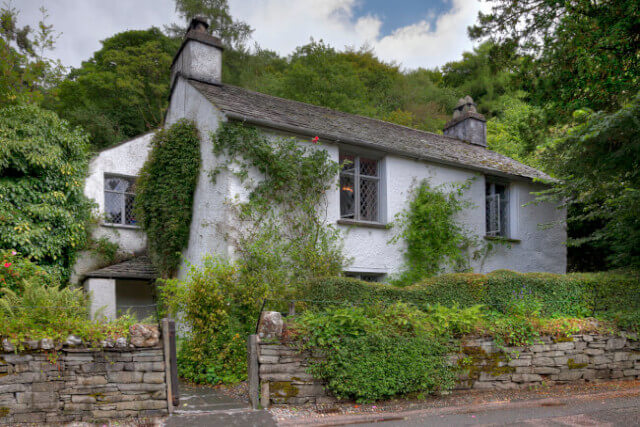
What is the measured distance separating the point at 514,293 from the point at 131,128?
22.7 m

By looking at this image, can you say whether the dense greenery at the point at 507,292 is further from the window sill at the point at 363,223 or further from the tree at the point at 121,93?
the tree at the point at 121,93

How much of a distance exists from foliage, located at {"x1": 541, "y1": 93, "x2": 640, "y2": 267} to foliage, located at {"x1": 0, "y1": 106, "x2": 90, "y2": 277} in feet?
41.8

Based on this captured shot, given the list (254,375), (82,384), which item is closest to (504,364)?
(254,375)

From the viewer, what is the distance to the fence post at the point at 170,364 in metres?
6.61

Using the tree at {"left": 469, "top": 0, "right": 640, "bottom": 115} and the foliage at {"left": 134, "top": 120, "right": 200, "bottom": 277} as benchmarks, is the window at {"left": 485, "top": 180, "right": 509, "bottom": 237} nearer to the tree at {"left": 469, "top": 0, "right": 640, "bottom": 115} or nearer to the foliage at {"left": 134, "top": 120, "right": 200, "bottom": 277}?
the tree at {"left": 469, "top": 0, "right": 640, "bottom": 115}

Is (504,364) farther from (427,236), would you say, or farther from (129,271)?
(129,271)

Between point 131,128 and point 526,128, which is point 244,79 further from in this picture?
point 526,128

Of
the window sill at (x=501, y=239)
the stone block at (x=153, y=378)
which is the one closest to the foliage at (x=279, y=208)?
the stone block at (x=153, y=378)

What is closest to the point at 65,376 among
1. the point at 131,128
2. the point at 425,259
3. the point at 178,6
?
the point at 425,259

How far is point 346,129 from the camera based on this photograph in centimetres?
1345

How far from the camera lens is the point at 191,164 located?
468 inches

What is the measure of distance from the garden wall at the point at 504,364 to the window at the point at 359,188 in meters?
5.41

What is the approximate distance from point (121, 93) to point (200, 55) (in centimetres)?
1451

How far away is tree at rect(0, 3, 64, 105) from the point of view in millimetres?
18531
